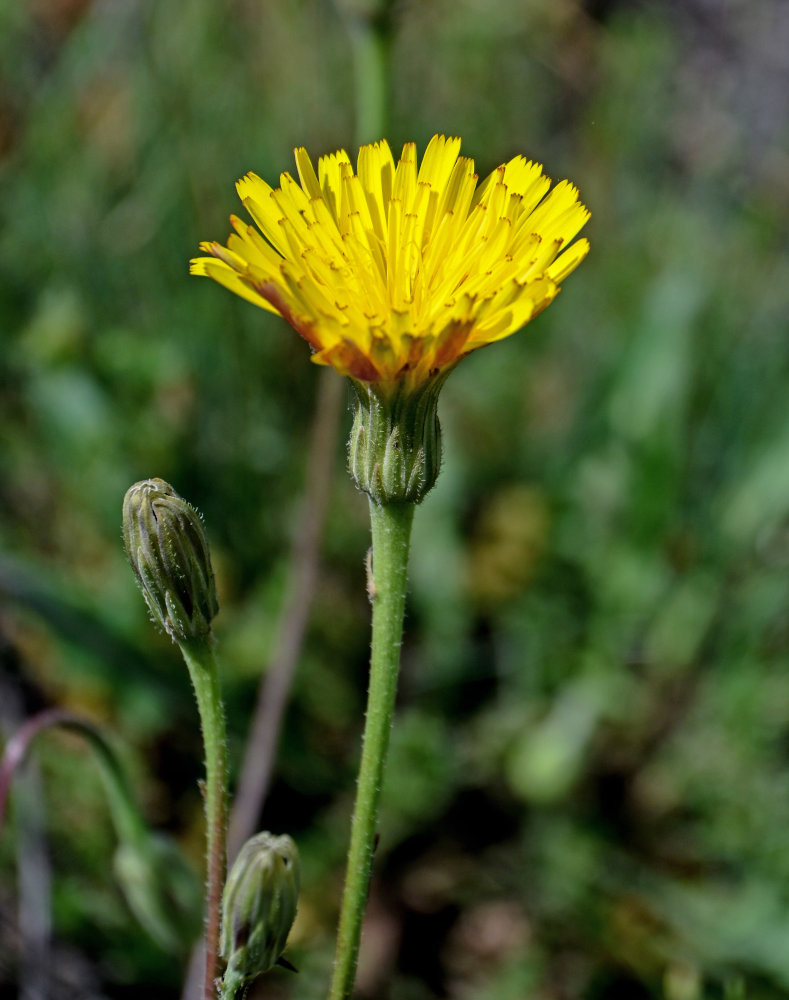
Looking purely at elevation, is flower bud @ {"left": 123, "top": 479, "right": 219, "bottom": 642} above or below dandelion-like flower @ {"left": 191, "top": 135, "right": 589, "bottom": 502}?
below

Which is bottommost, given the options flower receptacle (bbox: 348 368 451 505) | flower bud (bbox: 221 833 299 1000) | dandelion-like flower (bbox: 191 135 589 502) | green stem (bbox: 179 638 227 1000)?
flower bud (bbox: 221 833 299 1000)

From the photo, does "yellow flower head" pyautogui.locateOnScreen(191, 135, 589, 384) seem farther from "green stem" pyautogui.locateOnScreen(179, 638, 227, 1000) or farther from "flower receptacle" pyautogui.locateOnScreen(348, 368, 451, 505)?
"green stem" pyautogui.locateOnScreen(179, 638, 227, 1000)

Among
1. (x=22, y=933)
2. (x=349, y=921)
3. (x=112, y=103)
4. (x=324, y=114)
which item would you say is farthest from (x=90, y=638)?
(x=112, y=103)

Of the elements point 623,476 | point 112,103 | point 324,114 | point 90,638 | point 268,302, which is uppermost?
point 112,103

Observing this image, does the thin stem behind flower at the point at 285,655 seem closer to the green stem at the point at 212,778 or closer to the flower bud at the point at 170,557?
the green stem at the point at 212,778

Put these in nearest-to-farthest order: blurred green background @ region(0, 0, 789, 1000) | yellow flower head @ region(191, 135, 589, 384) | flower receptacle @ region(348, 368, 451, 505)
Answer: yellow flower head @ region(191, 135, 589, 384), flower receptacle @ region(348, 368, 451, 505), blurred green background @ region(0, 0, 789, 1000)

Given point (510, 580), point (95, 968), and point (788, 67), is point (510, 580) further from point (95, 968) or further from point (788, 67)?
point (788, 67)

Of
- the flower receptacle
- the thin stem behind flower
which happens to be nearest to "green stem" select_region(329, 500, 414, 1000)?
the flower receptacle

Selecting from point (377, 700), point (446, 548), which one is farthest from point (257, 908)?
point (446, 548)
